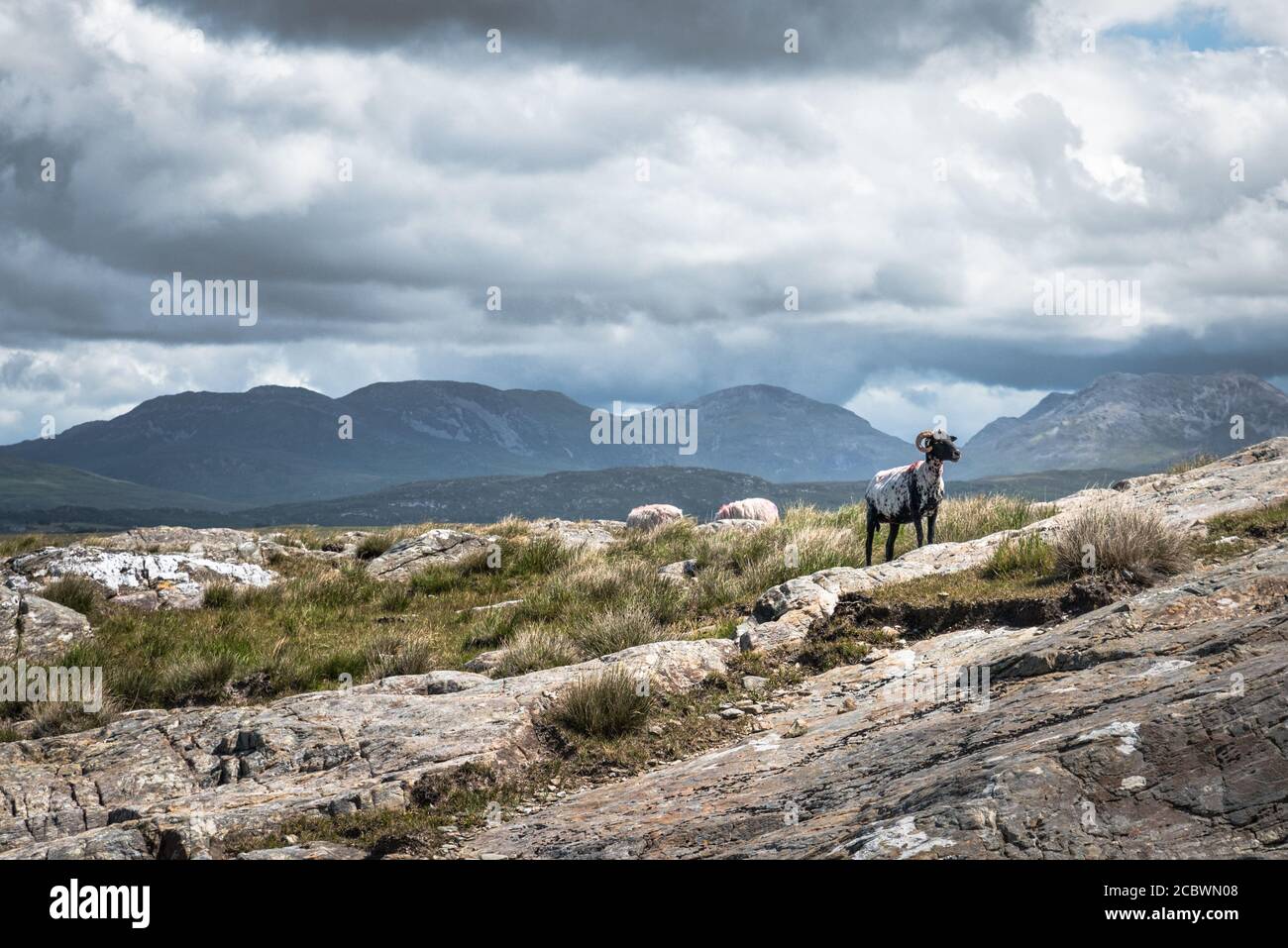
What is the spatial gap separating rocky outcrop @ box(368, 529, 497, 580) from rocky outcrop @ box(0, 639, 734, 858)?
11448mm

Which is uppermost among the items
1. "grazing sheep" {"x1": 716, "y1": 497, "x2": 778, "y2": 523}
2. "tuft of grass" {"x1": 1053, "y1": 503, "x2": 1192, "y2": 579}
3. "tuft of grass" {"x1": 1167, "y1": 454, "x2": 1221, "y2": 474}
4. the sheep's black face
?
the sheep's black face

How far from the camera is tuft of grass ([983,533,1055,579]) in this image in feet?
41.3

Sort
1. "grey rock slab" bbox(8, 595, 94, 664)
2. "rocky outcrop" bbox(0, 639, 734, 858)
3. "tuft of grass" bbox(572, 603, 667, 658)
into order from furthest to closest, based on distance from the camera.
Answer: "grey rock slab" bbox(8, 595, 94, 664)
"tuft of grass" bbox(572, 603, 667, 658)
"rocky outcrop" bbox(0, 639, 734, 858)

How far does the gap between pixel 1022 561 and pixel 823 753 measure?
6.41 metres

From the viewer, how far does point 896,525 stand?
62.7 ft

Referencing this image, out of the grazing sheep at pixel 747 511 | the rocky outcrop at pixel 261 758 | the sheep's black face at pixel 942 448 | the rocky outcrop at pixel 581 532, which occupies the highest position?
the sheep's black face at pixel 942 448

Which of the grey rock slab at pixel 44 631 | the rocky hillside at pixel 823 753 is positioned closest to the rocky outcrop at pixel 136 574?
the grey rock slab at pixel 44 631

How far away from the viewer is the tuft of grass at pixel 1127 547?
11203 millimetres

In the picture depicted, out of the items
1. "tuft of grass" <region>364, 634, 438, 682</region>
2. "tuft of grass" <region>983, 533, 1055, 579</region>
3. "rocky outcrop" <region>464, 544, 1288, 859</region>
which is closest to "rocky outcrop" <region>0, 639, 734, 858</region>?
"rocky outcrop" <region>464, 544, 1288, 859</region>

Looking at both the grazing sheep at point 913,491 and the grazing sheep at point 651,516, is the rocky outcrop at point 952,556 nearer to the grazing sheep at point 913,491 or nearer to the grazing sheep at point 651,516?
the grazing sheep at point 913,491

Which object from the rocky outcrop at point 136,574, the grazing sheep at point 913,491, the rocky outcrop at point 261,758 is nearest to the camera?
the rocky outcrop at point 261,758

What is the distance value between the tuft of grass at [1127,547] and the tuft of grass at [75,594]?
1678 cm

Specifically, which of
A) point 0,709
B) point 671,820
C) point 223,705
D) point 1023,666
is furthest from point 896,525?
point 0,709

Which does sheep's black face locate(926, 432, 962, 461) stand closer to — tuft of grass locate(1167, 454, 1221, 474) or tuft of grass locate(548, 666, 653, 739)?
tuft of grass locate(1167, 454, 1221, 474)
